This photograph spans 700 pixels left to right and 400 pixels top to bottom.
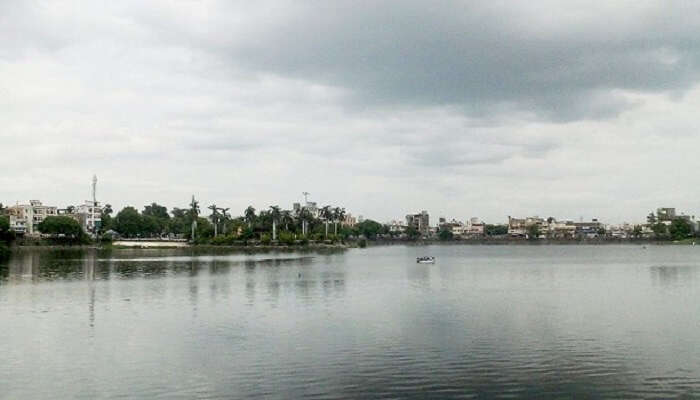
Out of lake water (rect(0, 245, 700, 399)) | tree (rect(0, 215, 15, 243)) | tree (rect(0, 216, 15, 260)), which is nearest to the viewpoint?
lake water (rect(0, 245, 700, 399))

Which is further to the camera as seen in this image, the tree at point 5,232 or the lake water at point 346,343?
the tree at point 5,232

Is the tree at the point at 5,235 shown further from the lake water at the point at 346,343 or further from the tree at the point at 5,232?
the lake water at the point at 346,343

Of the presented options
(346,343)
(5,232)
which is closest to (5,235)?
(5,232)

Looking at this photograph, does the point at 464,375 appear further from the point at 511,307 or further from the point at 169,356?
the point at 511,307

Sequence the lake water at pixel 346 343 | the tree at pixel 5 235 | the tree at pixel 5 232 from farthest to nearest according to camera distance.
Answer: the tree at pixel 5 232
the tree at pixel 5 235
the lake water at pixel 346 343

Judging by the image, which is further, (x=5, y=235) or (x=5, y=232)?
(x=5, y=235)

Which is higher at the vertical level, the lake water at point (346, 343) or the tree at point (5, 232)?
the tree at point (5, 232)

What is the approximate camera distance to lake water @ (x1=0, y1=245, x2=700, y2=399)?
2609cm

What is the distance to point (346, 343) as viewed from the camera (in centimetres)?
3544

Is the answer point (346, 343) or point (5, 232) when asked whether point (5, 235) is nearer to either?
point (5, 232)

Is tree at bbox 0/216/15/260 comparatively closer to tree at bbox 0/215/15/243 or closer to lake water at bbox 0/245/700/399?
tree at bbox 0/215/15/243

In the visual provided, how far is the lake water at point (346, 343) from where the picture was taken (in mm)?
26094

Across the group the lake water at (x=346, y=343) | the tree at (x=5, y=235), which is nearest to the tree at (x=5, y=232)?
the tree at (x=5, y=235)

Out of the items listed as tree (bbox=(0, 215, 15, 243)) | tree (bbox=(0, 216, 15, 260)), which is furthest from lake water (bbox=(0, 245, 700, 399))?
tree (bbox=(0, 215, 15, 243))
